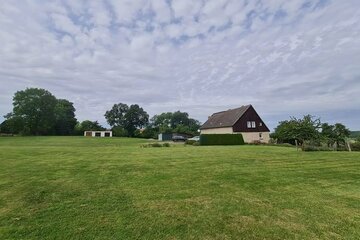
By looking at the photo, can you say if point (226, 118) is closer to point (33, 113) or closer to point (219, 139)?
point (219, 139)

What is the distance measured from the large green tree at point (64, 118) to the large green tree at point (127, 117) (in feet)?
46.9

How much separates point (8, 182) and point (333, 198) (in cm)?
882

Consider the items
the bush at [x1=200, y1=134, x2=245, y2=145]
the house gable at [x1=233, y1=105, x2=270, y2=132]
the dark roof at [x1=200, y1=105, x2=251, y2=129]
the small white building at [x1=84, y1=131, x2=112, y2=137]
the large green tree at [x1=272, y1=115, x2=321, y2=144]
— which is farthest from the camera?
the small white building at [x1=84, y1=131, x2=112, y2=137]

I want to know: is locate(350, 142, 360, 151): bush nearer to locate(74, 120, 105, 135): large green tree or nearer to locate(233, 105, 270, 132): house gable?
locate(233, 105, 270, 132): house gable

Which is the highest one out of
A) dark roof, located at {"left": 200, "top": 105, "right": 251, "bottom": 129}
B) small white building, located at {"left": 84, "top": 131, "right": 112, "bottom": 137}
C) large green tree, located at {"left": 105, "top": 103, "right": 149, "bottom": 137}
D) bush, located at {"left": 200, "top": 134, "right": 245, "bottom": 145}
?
large green tree, located at {"left": 105, "top": 103, "right": 149, "bottom": 137}

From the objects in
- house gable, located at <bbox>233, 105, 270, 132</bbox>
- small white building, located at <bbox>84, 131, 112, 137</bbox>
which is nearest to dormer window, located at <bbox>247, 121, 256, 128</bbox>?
house gable, located at <bbox>233, 105, 270, 132</bbox>

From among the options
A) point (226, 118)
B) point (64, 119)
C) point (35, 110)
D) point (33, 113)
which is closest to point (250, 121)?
point (226, 118)

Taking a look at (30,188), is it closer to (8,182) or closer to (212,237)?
(8,182)

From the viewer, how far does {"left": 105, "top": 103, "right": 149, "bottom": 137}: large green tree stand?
96.2 m

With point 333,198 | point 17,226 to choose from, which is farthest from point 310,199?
point 17,226

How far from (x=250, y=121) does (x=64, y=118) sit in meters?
59.1

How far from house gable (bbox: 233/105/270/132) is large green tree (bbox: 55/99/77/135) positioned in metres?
54.4

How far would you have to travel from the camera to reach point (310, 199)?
6.23m

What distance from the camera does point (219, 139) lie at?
34.8 m
